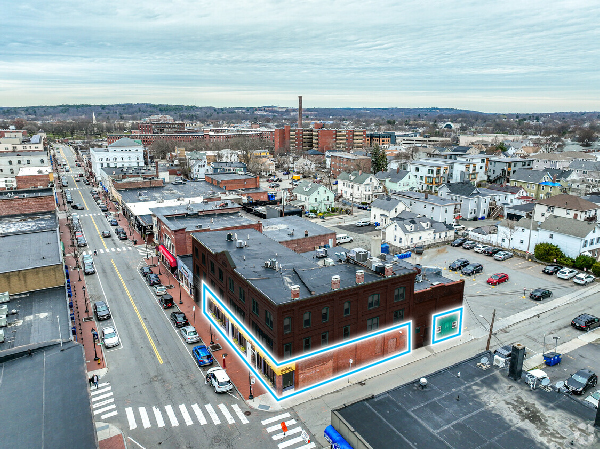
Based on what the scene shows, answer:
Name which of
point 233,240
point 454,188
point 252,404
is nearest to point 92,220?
point 233,240

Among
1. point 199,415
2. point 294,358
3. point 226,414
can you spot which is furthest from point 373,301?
point 199,415

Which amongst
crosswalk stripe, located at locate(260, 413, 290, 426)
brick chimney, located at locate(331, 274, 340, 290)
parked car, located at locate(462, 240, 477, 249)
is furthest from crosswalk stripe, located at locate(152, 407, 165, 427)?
parked car, located at locate(462, 240, 477, 249)

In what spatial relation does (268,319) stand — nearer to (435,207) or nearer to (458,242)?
(458,242)

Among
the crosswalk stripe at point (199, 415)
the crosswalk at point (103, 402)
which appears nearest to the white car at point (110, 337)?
the crosswalk at point (103, 402)

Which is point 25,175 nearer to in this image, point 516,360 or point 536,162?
point 516,360

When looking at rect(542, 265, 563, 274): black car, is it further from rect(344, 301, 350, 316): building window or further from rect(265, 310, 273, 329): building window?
rect(265, 310, 273, 329): building window
